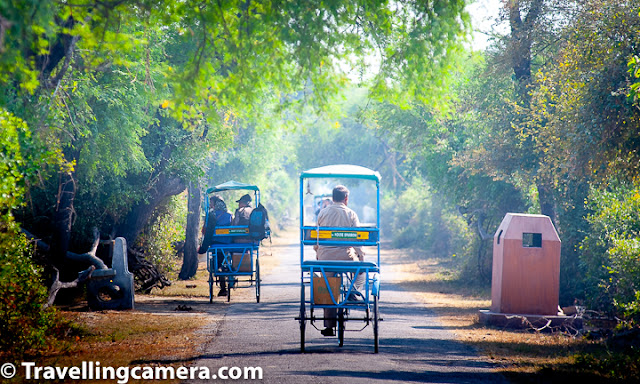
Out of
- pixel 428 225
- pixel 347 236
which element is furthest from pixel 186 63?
pixel 428 225

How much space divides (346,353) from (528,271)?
5.32 meters

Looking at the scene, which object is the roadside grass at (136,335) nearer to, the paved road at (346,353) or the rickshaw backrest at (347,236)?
the paved road at (346,353)

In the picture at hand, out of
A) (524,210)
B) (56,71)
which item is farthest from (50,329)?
(524,210)

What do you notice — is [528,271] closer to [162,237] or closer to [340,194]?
[340,194]

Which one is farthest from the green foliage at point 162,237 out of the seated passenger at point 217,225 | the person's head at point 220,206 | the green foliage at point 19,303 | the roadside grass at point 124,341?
the green foliage at point 19,303

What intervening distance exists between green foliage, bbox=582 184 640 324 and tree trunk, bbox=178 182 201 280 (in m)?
12.5

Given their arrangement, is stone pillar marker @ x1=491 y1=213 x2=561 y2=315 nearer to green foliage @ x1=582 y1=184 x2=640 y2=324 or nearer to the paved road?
green foliage @ x1=582 y1=184 x2=640 y2=324

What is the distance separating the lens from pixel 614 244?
16312 mm

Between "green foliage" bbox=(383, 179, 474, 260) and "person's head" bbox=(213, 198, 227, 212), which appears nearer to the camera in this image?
"person's head" bbox=(213, 198, 227, 212)

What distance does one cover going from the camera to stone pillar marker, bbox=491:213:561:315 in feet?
46.3

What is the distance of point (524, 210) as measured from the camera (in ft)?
81.2

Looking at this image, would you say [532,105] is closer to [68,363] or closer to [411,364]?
[411,364]

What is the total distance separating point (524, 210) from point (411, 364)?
16.1m

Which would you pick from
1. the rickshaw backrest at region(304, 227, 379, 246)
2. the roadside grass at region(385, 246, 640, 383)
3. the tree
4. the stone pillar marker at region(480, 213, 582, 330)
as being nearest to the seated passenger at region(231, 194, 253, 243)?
the tree
